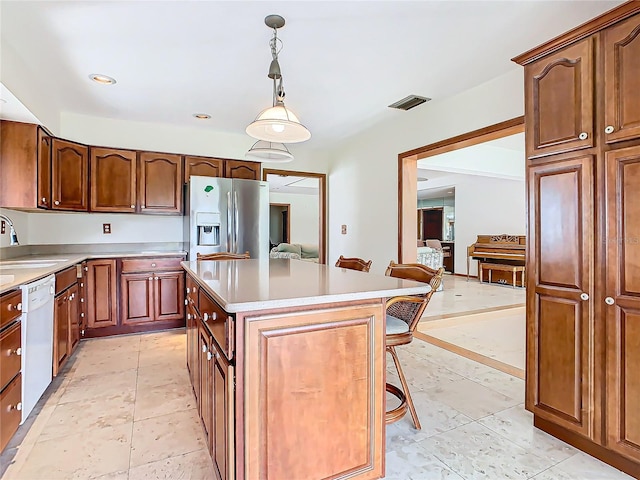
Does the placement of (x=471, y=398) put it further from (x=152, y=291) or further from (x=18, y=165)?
(x=18, y=165)

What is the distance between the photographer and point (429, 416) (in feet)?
7.00

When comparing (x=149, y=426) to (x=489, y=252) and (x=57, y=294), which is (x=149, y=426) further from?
(x=489, y=252)

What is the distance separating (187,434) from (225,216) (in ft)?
8.28

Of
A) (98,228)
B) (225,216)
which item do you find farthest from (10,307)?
(98,228)

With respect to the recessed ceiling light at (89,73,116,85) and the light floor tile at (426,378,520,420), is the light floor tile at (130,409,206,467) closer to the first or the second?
the light floor tile at (426,378,520,420)

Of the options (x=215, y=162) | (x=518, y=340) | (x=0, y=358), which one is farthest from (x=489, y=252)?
(x=0, y=358)

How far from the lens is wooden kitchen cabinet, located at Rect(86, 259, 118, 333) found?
3541mm

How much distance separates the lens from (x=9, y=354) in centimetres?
175

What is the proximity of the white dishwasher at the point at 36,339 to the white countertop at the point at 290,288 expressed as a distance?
0.98m

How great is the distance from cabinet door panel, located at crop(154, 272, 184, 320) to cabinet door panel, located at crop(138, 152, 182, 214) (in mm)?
784

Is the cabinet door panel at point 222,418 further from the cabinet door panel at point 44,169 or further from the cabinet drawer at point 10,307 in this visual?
the cabinet door panel at point 44,169

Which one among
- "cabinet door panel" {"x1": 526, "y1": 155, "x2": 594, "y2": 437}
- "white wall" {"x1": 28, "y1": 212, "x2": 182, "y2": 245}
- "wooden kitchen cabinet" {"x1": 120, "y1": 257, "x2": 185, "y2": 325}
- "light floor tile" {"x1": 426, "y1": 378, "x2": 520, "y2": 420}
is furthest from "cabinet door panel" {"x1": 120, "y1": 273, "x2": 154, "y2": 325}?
"cabinet door panel" {"x1": 526, "y1": 155, "x2": 594, "y2": 437}

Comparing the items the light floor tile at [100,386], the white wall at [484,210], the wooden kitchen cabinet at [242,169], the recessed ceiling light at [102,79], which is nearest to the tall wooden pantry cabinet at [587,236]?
the light floor tile at [100,386]

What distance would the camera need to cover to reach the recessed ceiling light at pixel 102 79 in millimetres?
2896
